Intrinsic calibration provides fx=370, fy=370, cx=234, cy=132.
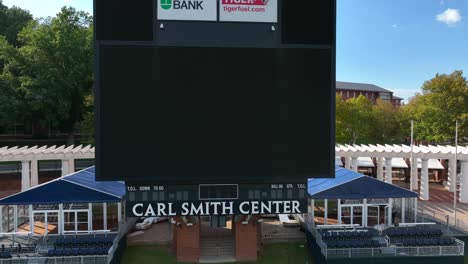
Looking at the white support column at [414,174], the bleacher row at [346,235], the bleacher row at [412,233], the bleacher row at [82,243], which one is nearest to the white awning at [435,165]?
the white support column at [414,174]

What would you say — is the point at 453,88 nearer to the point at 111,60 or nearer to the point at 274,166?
the point at 274,166

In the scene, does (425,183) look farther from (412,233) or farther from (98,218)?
(98,218)

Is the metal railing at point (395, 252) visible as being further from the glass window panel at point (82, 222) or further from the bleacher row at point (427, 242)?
the glass window panel at point (82, 222)

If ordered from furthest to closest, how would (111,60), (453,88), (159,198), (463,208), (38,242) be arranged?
(453,88)
(463,208)
(38,242)
(159,198)
(111,60)

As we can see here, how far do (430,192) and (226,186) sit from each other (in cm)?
2625

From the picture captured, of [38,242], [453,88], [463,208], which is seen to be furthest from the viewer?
[453,88]

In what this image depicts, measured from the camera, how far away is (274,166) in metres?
17.8

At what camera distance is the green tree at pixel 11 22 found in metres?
57.7

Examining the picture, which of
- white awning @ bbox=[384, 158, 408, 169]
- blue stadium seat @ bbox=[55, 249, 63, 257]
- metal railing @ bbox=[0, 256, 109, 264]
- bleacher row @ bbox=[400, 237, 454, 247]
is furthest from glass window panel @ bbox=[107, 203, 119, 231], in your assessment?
white awning @ bbox=[384, 158, 408, 169]

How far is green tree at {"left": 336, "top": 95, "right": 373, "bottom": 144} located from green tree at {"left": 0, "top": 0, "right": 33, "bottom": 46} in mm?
48679

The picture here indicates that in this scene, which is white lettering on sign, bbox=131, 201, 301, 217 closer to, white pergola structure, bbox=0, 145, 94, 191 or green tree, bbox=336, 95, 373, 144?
white pergola structure, bbox=0, 145, 94, 191

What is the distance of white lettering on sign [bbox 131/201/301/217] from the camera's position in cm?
1834

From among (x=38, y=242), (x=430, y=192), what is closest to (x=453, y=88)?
(x=430, y=192)

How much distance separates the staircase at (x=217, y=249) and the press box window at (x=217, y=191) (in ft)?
13.3
